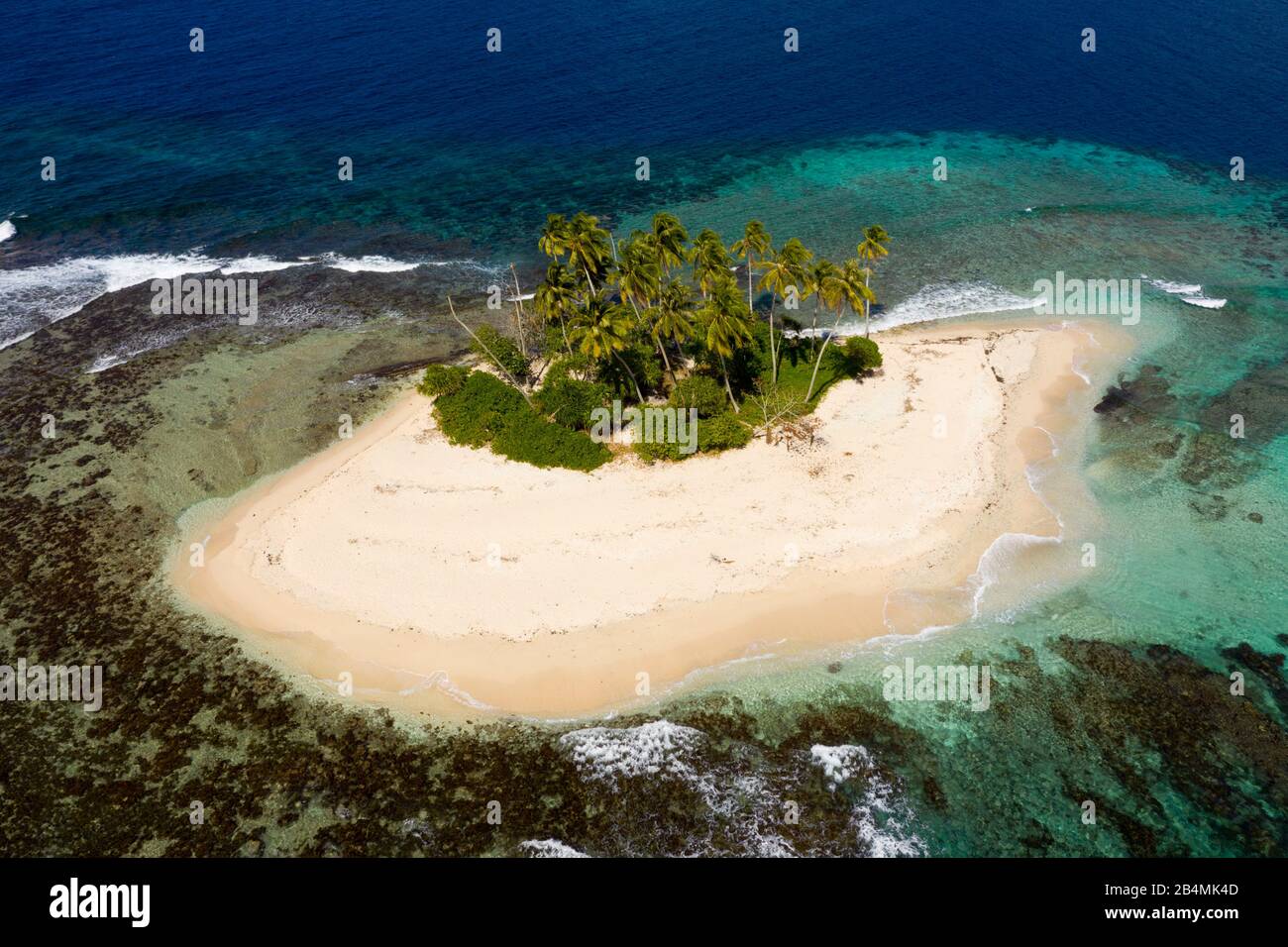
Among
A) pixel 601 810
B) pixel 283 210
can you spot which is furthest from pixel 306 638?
pixel 283 210

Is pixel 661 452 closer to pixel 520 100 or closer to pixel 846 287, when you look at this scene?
pixel 846 287

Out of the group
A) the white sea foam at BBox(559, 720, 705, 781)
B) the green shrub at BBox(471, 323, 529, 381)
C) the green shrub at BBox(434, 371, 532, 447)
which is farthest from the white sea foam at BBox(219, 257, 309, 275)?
the white sea foam at BBox(559, 720, 705, 781)

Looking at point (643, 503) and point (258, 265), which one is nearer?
point (643, 503)

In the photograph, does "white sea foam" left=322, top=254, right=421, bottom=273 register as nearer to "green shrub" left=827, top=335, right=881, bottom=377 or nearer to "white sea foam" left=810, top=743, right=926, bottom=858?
"green shrub" left=827, top=335, right=881, bottom=377

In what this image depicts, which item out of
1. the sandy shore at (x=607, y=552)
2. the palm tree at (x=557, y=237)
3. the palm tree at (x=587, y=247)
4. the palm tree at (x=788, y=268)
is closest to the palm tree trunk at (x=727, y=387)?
the sandy shore at (x=607, y=552)

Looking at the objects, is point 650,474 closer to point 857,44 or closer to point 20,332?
point 20,332

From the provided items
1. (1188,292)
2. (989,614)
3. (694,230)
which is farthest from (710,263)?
(1188,292)

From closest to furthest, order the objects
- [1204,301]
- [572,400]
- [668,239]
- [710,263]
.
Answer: [710,263] < [572,400] < [668,239] < [1204,301]
